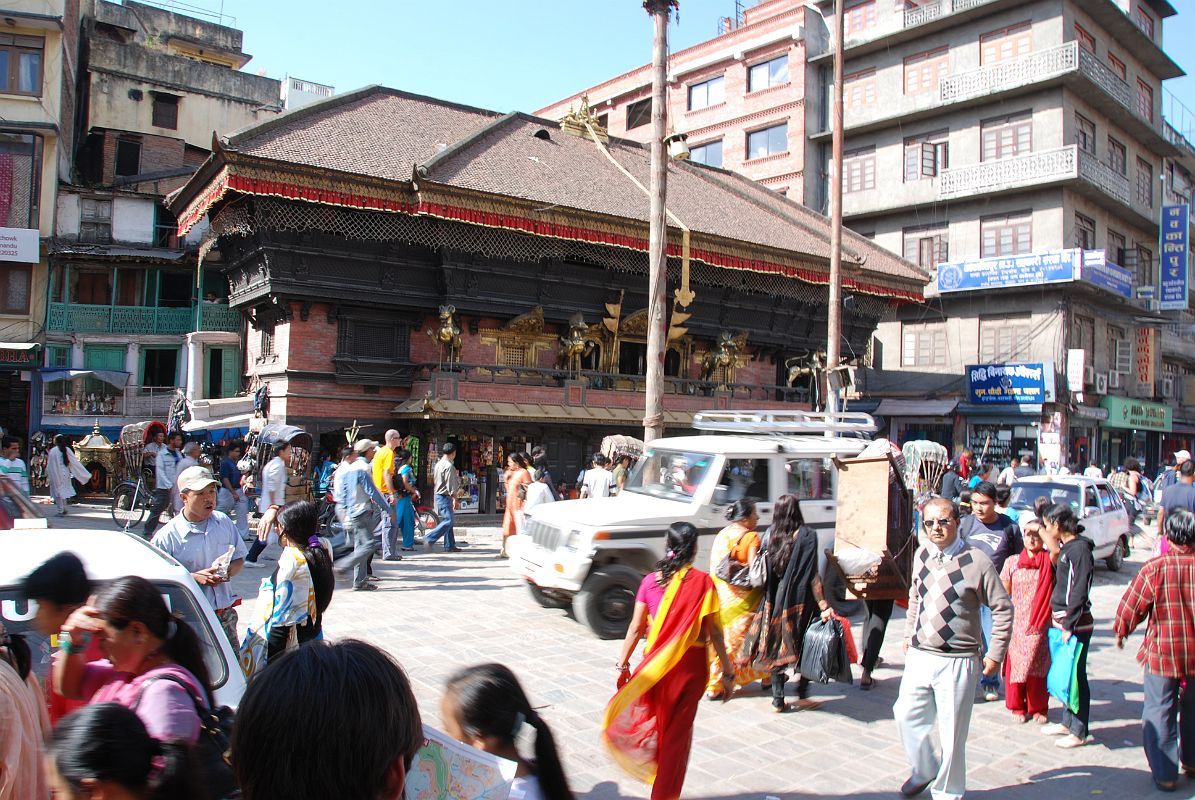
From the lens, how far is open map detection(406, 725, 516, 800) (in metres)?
2.33

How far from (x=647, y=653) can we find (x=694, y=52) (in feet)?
127

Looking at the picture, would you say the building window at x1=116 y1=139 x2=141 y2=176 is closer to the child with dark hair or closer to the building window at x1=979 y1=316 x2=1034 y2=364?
the building window at x1=979 y1=316 x2=1034 y2=364

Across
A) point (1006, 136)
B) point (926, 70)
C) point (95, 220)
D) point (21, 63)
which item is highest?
point (926, 70)

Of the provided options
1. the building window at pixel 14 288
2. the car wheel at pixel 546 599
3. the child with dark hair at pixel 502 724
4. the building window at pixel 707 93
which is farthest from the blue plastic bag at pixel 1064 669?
the building window at pixel 707 93

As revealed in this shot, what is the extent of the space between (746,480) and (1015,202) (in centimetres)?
2591

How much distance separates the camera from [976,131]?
1256 inches

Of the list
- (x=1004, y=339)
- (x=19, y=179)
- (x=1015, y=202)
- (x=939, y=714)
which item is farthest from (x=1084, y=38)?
(x=19, y=179)

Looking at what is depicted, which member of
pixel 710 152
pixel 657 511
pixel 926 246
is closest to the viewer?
pixel 657 511

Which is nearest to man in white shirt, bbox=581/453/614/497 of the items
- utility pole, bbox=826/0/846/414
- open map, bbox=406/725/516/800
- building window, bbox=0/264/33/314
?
utility pole, bbox=826/0/846/414

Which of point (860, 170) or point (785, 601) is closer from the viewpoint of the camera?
point (785, 601)

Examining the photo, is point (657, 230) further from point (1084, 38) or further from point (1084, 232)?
point (1084, 38)

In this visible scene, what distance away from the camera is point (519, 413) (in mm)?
20188

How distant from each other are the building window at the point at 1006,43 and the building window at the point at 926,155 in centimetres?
297

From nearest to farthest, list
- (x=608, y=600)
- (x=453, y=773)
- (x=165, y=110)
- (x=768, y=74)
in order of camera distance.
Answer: (x=453, y=773)
(x=608, y=600)
(x=165, y=110)
(x=768, y=74)
